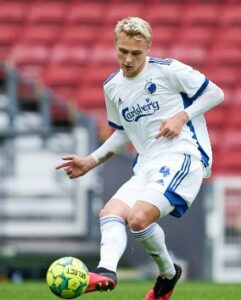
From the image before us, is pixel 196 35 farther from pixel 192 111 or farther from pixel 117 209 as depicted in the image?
pixel 117 209

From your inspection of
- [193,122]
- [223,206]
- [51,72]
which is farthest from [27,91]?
[193,122]

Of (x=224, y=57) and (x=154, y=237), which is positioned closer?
(x=154, y=237)

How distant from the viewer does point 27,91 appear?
15117mm

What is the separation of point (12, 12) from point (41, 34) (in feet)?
1.75

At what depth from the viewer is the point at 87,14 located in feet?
57.6

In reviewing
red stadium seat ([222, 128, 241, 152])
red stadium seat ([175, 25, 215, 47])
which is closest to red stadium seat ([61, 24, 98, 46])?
red stadium seat ([175, 25, 215, 47])

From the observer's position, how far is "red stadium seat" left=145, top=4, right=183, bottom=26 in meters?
17.9

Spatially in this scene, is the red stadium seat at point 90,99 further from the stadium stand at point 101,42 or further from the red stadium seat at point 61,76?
the red stadium seat at point 61,76

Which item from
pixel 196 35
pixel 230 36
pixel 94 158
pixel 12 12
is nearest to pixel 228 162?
pixel 196 35

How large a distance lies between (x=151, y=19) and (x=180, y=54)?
844 millimetres

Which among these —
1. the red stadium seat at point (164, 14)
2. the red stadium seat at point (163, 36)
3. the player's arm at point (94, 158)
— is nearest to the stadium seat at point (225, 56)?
the red stadium seat at point (163, 36)

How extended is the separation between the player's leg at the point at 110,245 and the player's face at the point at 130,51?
738 mm

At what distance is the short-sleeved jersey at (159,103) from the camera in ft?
20.8

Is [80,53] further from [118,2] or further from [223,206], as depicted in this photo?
[223,206]
